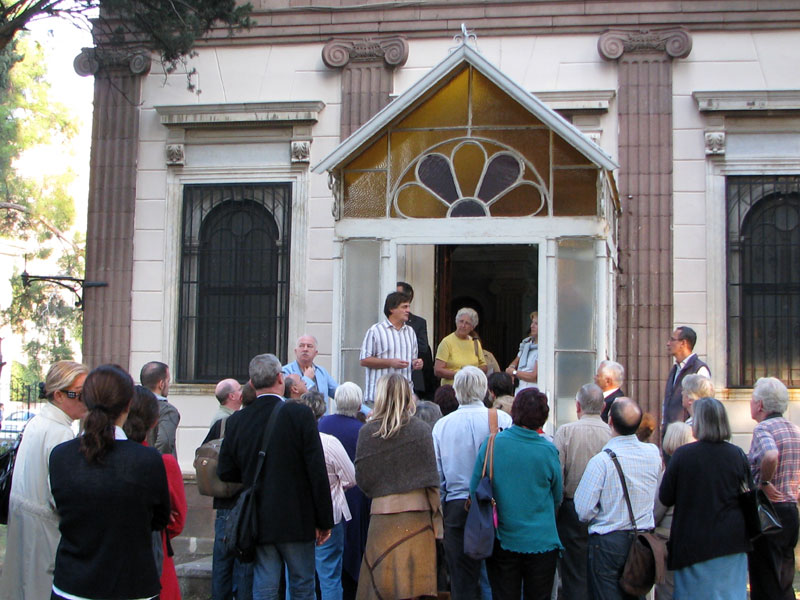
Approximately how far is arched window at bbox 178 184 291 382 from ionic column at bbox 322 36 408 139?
1.26m

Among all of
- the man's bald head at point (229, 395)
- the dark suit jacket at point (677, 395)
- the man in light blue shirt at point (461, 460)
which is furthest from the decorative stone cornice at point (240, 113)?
the man in light blue shirt at point (461, 460)

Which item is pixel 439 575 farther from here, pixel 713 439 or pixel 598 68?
pixel 598 68

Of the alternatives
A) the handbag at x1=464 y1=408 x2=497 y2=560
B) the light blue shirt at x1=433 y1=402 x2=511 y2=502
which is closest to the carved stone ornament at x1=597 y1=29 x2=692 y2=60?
the light blue shirt at x1=433 y1=402 x2=511 y2=502

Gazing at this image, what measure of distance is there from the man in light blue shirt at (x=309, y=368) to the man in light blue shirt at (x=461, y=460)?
2.54 metres

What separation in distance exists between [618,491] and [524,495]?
0.57 metres

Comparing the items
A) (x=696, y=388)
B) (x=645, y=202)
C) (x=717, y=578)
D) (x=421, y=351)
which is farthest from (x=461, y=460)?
(x=645, y=202)

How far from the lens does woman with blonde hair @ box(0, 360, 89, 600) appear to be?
5188 mm

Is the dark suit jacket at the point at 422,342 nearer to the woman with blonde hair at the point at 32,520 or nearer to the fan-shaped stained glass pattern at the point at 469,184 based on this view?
the fan-shaped stained glass pattern at the point at 469,184

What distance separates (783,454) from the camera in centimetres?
699

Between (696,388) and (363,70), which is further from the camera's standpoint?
(363,70)

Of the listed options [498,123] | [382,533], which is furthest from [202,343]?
[382,533]

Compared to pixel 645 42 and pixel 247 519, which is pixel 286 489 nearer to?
pixel 247 519

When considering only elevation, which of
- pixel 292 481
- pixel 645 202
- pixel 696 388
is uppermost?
pixel 645 202

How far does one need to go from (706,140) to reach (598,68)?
1493 mm
